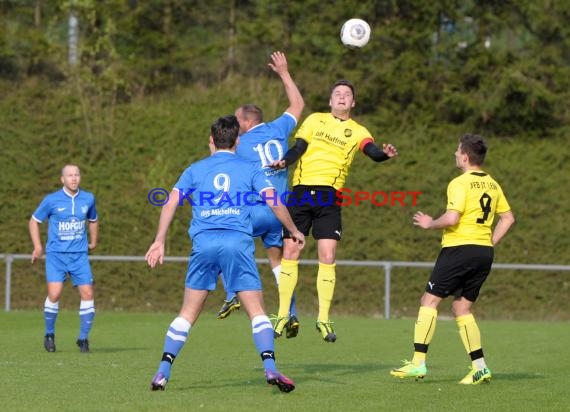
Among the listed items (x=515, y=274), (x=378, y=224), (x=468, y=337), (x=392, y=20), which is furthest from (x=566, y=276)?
(x=468, y=337)

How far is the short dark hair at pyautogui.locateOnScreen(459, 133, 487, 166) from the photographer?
935 centimetres

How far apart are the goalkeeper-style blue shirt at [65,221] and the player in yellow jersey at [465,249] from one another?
5280mm

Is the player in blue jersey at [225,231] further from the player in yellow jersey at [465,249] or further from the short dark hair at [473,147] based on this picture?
the short dark hair at [473,147]

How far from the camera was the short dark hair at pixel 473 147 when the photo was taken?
368 inches

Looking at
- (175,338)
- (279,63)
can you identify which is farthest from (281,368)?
(279,63)

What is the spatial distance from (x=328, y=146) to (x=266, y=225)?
1025 millimetres

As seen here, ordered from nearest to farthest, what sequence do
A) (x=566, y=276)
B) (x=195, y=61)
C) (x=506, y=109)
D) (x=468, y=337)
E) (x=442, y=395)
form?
(x=442, y=395), (x=468, y=337), (x=566, y=276), (x=506, y=109), (x=195, y=61)

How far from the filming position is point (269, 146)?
10.8 m

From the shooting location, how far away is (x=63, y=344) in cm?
1409

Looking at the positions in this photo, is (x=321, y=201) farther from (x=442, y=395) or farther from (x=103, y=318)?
(x=103, y=318)

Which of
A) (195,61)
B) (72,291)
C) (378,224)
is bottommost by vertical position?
(72,291)

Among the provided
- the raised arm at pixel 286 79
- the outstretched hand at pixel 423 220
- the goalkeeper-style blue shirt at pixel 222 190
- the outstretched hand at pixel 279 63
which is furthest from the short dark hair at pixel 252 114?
the goalkeeper-style blue shirt at pixel 222 190

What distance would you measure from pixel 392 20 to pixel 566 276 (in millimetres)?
8748

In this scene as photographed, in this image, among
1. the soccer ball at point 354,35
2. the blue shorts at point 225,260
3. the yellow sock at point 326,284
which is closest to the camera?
the blue shorts at point 225,260
